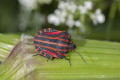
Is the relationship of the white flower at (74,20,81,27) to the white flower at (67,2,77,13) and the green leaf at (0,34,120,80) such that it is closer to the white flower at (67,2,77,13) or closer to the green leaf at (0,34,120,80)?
the white flower at (67,2,77,13)

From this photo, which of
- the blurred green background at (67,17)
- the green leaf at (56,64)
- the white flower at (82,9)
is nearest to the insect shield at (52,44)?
the green leaf at (56,64)

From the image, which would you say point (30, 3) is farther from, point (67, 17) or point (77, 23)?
point (77, 23)

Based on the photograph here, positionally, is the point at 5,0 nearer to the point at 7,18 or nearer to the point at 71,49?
the point at 7,18

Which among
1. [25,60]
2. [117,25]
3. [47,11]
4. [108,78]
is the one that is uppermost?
[47,11]

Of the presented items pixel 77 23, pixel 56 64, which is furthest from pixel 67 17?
pixel 56 64

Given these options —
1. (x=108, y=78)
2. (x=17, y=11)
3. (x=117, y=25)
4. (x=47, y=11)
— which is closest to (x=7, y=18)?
(x=17, y=11)
